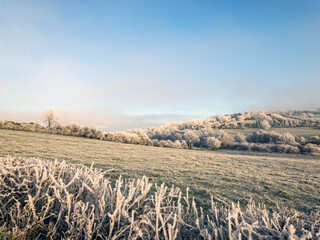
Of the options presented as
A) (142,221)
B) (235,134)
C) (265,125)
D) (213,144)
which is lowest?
(213,144)

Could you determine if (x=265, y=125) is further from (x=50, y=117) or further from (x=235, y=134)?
(x=50, y=117)

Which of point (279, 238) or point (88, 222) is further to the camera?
point (88, 222)

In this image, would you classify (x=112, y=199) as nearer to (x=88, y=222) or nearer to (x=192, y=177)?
(x=88, y=222)

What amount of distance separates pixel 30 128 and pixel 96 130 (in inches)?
402

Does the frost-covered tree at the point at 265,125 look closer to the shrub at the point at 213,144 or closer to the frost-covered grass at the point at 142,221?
the shrub at the point at 213,144

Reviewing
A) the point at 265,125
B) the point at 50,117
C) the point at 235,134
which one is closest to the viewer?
the point at 50,117

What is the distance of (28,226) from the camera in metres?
2.35

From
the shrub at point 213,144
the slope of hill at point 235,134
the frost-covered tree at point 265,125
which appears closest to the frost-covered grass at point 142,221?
the slope of hill at point 235,134

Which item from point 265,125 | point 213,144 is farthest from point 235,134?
point 213,144

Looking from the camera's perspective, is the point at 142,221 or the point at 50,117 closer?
the point at 142,221

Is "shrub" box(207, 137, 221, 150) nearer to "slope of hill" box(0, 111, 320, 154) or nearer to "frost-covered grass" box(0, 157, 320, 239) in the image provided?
"slope of hill" box(0, 111, 320, 154)

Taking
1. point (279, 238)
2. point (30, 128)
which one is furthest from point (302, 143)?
point (30, 128)

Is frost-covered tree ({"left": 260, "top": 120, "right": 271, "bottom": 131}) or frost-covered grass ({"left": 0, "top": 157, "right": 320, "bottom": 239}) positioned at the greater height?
frost-covered tree ({"left": 260, "top": 120, "right": 271, "bottom": 131})

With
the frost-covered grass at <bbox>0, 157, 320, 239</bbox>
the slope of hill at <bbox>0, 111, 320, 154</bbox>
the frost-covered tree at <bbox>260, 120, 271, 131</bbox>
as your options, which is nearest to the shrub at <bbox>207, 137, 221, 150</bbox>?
the slope of hill at <bbox>0, 111, 320, 154</bbox>
